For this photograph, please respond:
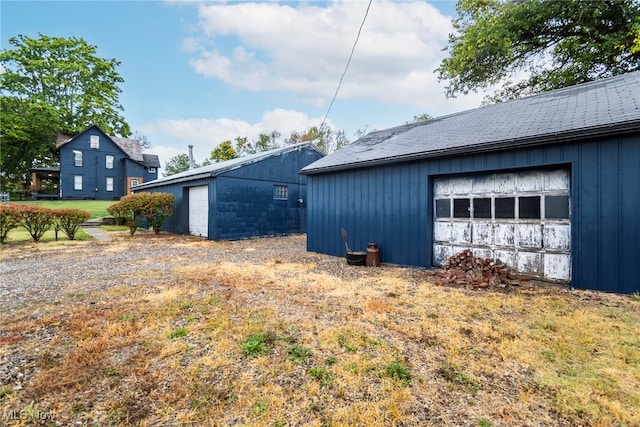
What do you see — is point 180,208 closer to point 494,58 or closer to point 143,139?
point 494,58

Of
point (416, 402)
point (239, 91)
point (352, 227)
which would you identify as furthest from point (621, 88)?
point (239, 91)

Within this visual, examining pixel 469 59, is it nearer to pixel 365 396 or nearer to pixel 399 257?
pixel 399 257

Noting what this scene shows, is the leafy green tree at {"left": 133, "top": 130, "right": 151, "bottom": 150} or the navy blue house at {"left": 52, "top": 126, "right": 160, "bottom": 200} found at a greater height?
the leafy green tree at {"left": 133, "top": 130, "right": 151, "bottom": 150}

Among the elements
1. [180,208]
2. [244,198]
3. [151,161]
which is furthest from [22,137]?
[244,198]

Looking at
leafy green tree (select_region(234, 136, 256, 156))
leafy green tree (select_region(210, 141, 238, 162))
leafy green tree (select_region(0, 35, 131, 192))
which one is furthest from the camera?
leafy green tree (select_region(210, 141, 238, 162))

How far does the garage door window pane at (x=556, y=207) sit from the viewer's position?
4.56 m

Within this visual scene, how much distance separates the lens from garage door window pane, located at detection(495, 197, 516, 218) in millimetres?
5090

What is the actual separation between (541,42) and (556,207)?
42.7 feet

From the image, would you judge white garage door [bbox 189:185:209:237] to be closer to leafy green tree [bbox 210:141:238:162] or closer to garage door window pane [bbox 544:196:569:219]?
garage door window pane [bbox 544:196:569:219]

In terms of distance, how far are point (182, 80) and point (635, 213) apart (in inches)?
735

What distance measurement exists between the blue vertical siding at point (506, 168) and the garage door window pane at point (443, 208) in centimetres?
17

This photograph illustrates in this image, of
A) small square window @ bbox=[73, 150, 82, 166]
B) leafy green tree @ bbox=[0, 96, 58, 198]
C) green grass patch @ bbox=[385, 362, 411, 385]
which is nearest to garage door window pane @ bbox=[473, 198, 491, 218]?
green grass patch @ bbox=[385, 362, 411, 385]

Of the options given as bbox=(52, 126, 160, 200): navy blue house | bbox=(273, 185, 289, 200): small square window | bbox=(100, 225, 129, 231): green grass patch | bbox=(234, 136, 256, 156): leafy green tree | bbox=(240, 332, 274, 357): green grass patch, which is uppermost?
bbox=(234, 136, 256, 156): leafy green tree

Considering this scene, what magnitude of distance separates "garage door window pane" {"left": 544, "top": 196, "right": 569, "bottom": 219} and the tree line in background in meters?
8.38
